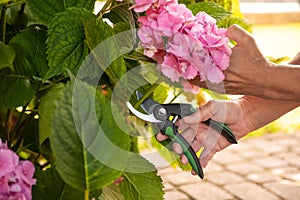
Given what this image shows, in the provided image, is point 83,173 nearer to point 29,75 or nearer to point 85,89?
point 85,89

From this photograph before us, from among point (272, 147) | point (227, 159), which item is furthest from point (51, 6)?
point (272, 147)

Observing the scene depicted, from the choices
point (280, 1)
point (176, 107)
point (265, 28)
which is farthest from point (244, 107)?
point (280, 1)

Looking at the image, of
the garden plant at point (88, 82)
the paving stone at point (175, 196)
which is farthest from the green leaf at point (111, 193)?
the paving stone at point (175, 196)

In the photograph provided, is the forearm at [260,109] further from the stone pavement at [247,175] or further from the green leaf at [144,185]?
the stone pavement at [247,175]

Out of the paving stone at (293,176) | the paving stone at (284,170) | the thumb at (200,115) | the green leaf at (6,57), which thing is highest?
the green leaf at (6,57)

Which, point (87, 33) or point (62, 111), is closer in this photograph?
point (62, 111)

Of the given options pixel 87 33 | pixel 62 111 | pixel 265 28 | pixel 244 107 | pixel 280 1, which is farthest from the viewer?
pixel 280 1

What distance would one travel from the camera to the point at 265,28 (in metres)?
8.02

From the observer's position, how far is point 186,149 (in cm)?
115

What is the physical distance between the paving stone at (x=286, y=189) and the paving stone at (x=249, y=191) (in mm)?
44

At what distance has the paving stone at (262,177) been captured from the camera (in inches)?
128

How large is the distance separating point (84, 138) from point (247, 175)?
8.84 feet

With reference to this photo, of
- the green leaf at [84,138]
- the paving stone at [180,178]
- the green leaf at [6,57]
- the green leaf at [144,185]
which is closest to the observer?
the green leaf at [84,138]

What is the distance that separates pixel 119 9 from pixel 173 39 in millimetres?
178
